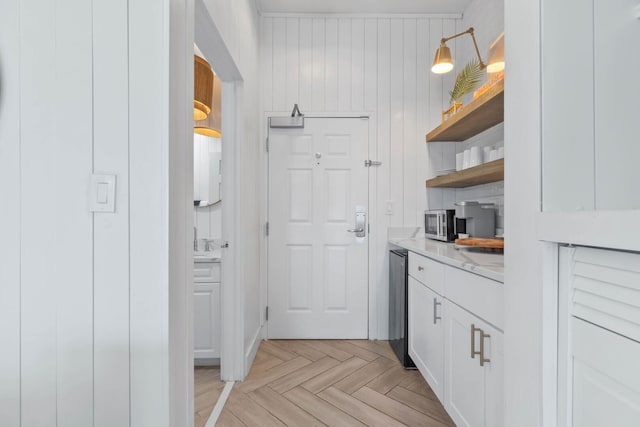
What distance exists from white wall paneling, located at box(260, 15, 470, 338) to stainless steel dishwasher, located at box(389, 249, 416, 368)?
0.74 feet

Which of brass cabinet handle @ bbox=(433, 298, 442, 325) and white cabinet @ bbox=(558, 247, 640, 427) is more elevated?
white cabinet @ bbox=(558, 247, 640, 427)

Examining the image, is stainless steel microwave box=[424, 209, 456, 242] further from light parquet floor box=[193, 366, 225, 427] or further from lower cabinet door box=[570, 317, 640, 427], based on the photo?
light parquet floor box=[193, 366, 225, 427]

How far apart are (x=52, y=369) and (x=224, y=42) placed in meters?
1.58

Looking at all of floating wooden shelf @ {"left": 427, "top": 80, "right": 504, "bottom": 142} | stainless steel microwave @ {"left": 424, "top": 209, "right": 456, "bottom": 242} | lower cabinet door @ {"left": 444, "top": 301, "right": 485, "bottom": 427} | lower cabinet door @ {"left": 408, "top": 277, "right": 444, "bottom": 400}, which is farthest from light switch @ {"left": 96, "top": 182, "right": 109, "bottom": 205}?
stainless steel microwave @ {"left": 424, "top": 209, "right": 456, "bottom": 242}

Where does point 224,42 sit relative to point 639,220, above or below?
above

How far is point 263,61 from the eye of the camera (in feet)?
9.19

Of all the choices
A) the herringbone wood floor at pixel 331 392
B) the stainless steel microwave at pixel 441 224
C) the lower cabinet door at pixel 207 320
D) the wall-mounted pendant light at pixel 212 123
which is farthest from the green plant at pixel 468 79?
the lower cabinet door at pixel 207 320

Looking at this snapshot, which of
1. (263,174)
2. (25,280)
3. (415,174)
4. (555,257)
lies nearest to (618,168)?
(555,257)

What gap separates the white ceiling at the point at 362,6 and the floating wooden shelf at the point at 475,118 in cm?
110

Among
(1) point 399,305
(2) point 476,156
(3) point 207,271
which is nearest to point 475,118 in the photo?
(2) point 476,156

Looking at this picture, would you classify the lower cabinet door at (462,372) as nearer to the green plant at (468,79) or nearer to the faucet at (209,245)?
the green plant at (468,79)

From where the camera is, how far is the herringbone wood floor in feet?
5.52

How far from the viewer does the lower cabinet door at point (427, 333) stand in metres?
1.63

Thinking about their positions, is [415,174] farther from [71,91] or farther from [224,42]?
[71,91]
